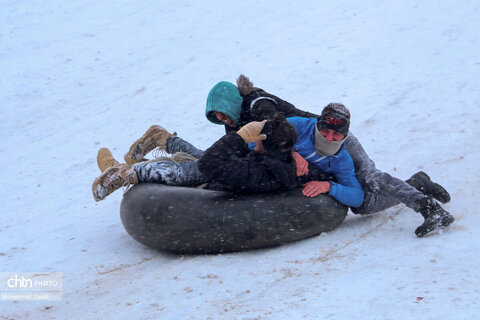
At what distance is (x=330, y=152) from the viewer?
14.4 ft

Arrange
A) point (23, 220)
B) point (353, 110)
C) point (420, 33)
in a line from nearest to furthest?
point (23, 220)
point (353, 110)
point (420, 33)

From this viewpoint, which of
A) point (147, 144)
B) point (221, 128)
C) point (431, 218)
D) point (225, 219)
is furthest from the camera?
point (221, 128)

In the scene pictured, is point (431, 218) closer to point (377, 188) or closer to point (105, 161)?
point (377, 188)

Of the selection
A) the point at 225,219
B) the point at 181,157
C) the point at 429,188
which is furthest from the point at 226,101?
the point at 429,188

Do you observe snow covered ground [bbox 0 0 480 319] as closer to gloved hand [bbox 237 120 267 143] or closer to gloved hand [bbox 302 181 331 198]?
gloved hand [bbox 302 181 331 198]

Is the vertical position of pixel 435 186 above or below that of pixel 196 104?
below

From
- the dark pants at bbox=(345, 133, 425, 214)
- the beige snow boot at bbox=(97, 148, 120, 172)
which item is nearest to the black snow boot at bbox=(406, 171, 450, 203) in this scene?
the dark pants at bbox=(345, 133, 425, 214)

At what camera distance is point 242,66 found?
923 cm

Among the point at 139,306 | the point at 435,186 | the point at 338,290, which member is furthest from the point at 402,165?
the point at 139,306

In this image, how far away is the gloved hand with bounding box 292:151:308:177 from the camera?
431 centimetres

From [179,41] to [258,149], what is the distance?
21.0 ft

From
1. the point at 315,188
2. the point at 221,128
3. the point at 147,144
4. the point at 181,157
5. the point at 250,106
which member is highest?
the point at 221,128

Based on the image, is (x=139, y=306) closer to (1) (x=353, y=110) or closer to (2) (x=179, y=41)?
(1) (x=353, y=110)

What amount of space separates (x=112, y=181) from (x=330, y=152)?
174 centimetres
